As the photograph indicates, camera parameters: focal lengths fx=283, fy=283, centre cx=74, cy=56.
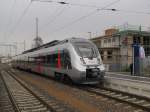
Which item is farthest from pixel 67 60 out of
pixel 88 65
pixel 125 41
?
pixel 125 41

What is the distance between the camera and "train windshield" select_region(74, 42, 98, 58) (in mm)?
17242

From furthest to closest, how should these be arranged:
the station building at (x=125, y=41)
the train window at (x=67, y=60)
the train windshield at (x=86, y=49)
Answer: the station building at (x=125, y=41)
the train window at (x=67, y=60)
the train windshield at (x=86, y=49)

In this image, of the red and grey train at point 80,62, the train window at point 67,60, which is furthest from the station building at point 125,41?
the train window at point 67,60

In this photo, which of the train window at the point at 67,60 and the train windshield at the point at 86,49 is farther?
the train window at the point at 67,60

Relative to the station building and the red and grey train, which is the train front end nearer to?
the red and grey train

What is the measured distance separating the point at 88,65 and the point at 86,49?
4.42ft

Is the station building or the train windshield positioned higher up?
the station building

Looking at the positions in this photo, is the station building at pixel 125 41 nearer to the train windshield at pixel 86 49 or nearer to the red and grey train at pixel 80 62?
the red and grey train at pixel 80 62

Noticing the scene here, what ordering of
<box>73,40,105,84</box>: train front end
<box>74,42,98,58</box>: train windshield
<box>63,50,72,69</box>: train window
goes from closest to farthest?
<box>73,40,105,84</box>: train front end → <box>74,42,98,58</box>: train windshield → <box>63,50,72,69</box>: train window

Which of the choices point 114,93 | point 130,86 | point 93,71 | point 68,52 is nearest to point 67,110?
point 114,93

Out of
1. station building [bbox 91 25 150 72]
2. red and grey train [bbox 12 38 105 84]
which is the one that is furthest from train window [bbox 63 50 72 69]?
station building [bbox 91 25 150 72]

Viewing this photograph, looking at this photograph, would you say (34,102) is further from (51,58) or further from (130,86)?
(51,58)

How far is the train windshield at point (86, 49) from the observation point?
1724 centimetres

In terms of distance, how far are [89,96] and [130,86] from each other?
265 cm
